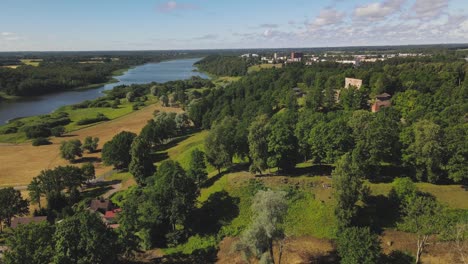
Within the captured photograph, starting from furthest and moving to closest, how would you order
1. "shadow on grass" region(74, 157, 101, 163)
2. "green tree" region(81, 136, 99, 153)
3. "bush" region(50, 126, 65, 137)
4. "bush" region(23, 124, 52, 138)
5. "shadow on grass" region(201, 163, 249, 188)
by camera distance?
"bush" region(50, 126, 65, 137) < "bush" region(23, 124, 52, 138) < "green tree" region(81, 136, 99, 153) < "shadow on grass" region(74, 157, 101, 163) < "shadow on grass" region(201, 163, 249, 188)

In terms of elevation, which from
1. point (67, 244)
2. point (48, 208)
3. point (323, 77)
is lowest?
point (48, 208)

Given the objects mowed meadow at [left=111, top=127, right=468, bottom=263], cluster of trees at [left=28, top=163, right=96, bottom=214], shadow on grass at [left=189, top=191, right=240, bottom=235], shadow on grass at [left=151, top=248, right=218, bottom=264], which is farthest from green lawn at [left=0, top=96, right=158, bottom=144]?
shadow on grass at [left=151, top=248, right=218, bottom=264]

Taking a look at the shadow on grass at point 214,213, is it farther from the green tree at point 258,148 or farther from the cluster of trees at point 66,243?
the cluster of trees at point 66,243

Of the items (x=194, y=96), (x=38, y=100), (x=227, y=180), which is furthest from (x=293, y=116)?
(x=38, y=100)

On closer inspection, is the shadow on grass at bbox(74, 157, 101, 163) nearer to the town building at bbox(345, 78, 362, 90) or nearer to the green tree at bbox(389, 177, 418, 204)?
the green tree at bbox(389, 177, 418, 204)

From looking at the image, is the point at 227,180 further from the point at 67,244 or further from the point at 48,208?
the point at 48,208

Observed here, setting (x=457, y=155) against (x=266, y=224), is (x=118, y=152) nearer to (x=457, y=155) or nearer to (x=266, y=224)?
(x=266, y=224)
